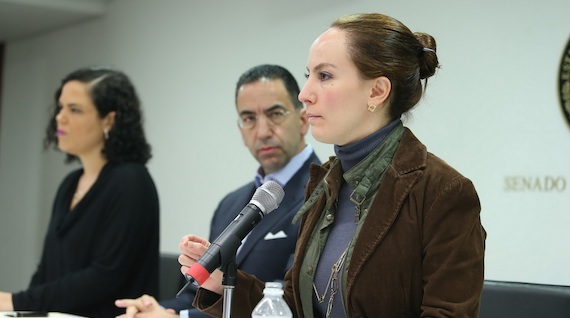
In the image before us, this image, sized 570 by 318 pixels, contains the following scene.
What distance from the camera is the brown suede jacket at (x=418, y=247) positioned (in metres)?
1.50

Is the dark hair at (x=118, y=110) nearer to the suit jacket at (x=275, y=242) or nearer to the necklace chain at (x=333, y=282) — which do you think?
the suit jacket at (x=275, y=242)

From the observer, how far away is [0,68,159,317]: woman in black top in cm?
305

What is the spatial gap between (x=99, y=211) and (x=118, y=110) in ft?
1.71

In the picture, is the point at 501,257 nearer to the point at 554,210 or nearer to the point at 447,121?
the point at 554,210

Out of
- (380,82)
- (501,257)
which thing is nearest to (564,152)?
(501,257)

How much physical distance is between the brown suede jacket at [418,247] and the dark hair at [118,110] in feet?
6.46

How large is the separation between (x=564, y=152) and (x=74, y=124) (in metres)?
2.14

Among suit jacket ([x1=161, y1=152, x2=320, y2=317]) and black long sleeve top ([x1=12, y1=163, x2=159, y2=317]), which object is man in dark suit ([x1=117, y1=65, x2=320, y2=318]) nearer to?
suit jacket ([x1=161, y1=152, x2=320, y2=317])

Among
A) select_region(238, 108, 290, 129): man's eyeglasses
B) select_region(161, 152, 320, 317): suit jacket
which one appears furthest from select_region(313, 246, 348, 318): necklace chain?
select_region(238, 108, 290, 129): man's eyeglasses

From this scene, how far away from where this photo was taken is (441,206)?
1.54 m

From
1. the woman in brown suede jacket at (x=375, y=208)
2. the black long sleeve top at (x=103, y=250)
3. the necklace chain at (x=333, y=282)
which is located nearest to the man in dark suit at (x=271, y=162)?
the black long sleeve top at (x=103, y=250)

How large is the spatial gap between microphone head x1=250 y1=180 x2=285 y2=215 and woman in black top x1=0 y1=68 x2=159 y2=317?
1.65m

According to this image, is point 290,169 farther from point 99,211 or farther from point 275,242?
point 99,211

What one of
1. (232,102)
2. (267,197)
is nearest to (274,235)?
(267,197)
